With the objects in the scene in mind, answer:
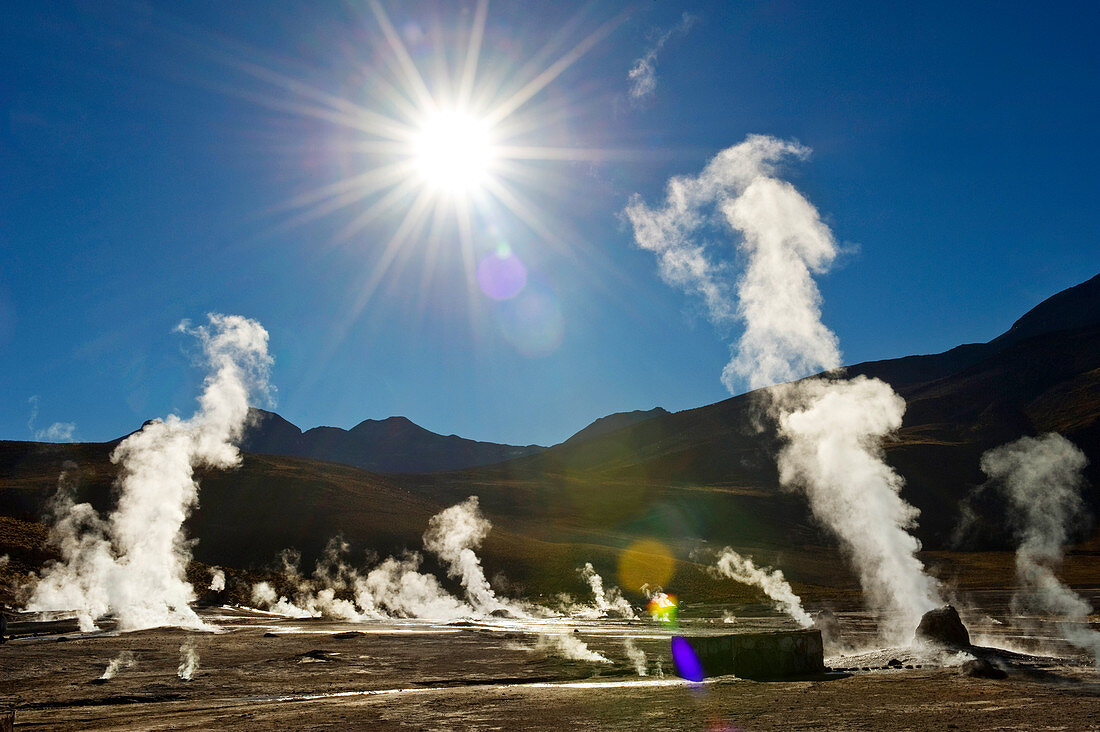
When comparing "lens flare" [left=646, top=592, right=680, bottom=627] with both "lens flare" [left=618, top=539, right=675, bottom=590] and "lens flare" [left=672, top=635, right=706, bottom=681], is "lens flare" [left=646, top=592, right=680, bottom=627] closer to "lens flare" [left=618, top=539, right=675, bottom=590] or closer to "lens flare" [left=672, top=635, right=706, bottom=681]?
"lens flare" [left=618, top=539, right=675, bottom=590]

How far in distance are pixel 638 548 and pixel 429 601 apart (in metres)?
31.5

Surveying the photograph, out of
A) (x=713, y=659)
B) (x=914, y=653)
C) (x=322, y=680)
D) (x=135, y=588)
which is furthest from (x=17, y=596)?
(x=914, y=653)

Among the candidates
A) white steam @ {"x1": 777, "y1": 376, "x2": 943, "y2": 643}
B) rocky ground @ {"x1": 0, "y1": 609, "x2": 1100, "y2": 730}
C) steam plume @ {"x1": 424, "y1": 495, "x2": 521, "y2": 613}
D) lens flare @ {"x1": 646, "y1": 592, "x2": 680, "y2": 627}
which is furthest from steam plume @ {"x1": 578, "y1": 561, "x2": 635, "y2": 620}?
rocky ground @ {"x1": 0, "y1": 609, "x2": 1100, "y2": 730}

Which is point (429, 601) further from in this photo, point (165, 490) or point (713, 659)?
point (713, 659)

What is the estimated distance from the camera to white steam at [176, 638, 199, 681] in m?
19.1

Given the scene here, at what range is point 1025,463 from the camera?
14062cm

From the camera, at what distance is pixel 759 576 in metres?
74.2

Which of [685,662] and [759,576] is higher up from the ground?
[759,576]

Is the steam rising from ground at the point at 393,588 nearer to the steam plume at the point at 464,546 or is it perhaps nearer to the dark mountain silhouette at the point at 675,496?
the steam plume at the point at 464,546

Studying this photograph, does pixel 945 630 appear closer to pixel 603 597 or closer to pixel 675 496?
pixel 603 597

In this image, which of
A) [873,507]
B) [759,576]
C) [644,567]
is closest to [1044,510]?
[759,576]

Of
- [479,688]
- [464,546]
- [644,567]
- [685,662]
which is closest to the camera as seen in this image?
[479,688]

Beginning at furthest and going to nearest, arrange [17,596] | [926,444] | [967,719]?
1. [926,444]
2. [17,596]
3. [967,719]

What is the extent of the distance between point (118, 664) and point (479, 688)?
11.6 metres
